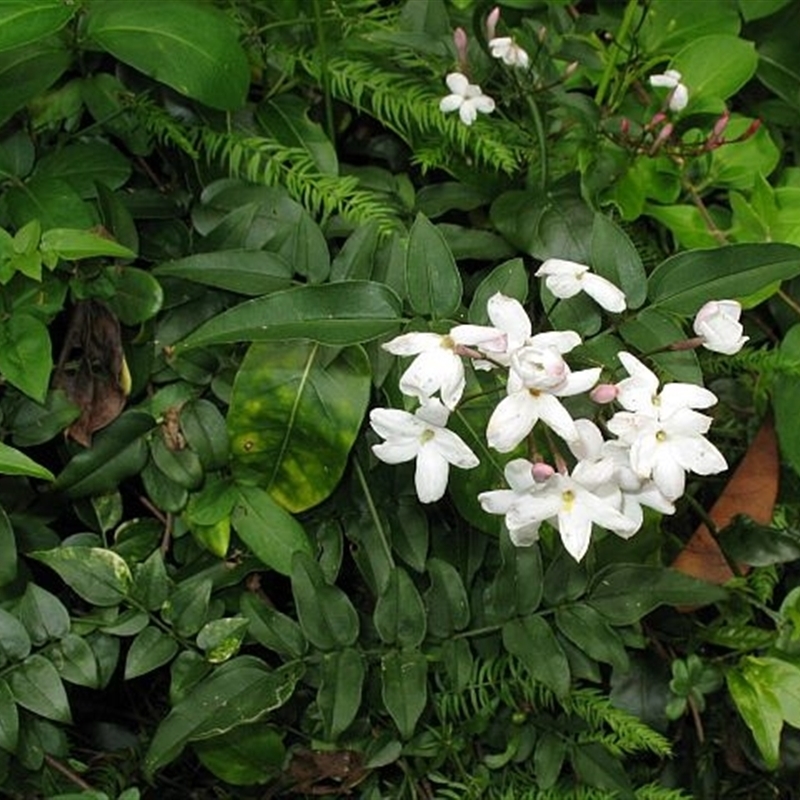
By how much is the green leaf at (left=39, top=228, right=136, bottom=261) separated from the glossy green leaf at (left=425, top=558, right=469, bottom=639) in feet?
1.44

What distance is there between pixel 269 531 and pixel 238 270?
266 mm

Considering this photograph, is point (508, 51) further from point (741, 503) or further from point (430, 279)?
point (741, 503)

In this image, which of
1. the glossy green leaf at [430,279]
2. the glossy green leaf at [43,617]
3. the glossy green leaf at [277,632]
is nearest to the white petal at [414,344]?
the glossy green leaf at [430,279]

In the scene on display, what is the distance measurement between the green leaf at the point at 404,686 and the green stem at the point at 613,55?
709 mm

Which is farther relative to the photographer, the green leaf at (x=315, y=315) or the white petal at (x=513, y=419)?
the green leaf at (x=315, y=315)

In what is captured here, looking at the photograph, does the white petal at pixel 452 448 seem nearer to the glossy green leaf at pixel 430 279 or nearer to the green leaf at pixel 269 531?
the glossy green leaf at pixel 430 279

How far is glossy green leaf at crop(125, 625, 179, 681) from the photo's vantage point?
1.27 meters

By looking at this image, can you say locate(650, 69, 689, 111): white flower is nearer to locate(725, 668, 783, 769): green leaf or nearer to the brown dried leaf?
the brown dried leaf

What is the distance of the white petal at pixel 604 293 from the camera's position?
1.13m

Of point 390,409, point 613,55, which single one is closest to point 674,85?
point 613,55

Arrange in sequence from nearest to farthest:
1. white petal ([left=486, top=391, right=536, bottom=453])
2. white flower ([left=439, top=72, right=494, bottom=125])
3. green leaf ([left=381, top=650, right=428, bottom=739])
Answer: white petal ([left=486, top=391, right=536, bottom=453])
green leaf ([left=381, top=650, right=428, bottom=739])
white flower ([left=439, top=72, right=494, bottom=125])

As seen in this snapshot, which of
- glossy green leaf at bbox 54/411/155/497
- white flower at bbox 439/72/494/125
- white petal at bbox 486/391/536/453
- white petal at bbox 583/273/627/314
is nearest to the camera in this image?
white petal at bbox 486/391/536/453

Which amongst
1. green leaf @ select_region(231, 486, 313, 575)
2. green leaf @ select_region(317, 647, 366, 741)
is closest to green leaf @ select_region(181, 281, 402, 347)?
green leaf @ select_region(231, 486, 313, 575)

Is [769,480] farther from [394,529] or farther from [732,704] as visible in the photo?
[394,529]
